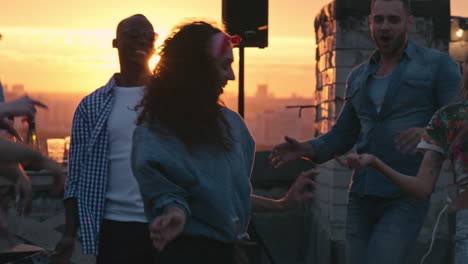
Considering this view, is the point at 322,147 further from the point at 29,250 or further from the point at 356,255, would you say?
the point at 29,250

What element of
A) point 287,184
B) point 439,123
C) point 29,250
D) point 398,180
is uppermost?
point 439,123

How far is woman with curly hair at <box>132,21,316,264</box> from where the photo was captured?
3.09 m

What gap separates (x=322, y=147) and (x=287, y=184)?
376cm

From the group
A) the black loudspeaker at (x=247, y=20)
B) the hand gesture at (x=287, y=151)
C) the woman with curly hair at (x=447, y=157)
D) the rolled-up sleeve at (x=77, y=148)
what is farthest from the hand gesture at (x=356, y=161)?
the black loudspeaker at (x=247, y=20)

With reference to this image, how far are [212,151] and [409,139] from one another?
135cm

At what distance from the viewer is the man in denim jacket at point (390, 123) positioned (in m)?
4.38

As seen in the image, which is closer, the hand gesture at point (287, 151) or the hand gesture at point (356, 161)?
the hand gesture at point (356, 161)

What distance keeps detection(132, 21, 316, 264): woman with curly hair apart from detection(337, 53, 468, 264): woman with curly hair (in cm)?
53

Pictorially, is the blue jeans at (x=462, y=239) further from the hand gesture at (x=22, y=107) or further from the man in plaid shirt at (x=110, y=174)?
the hand gesture at (x=22, y=107)

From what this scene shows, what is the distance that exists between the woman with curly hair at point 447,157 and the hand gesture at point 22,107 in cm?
114

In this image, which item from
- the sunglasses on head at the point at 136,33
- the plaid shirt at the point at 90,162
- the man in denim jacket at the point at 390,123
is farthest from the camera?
the sunglasses on head at the point at 136,33

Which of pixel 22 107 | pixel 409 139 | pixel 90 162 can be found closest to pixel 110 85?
pixel 90 162

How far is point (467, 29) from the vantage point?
8.77 meters

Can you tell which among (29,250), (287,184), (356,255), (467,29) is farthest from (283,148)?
(467,29)
